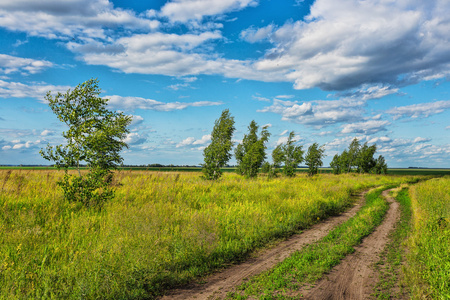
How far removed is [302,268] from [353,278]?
126cm

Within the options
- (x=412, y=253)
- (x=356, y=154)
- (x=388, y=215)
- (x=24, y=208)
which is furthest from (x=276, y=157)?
(x=356, y=154)

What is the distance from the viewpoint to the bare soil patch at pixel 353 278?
555 cm

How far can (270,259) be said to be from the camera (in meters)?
7.63

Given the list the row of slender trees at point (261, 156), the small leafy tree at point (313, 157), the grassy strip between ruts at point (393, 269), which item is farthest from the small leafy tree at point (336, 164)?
the grassy strip between ruts at point (393, 269)

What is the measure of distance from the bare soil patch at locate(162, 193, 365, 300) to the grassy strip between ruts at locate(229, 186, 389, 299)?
294 mm

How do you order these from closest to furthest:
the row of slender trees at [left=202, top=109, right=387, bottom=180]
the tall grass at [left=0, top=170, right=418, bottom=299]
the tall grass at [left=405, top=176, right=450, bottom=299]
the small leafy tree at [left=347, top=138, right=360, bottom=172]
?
the tall grass at [left=0, top=170, right=418, bottom=299] < the tall grass at [left=405, top=176, right=450, bottom=299] < the row of slender trees at [left=202, top=109, right=387, bottom=180] < the small leafy tree at [left=347, top=138, right=360, bottom=172]

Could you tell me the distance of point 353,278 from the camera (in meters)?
6.41

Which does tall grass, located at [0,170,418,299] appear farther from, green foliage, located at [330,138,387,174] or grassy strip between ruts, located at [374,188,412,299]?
green foliage, located at [330,138,387,174]

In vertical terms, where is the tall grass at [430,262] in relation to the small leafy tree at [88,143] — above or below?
below

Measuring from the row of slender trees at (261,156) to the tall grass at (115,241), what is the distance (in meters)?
12.1

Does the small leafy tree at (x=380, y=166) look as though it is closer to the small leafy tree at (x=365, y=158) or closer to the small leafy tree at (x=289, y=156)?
the small leafy tree at (x=365, y=158)

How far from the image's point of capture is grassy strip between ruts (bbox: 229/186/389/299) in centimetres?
555

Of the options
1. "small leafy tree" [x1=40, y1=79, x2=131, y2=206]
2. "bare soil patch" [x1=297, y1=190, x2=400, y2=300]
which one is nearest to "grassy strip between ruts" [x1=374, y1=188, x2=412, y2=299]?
"bare soil patch" [x1=297, y1=190, x2=400, y2=300]

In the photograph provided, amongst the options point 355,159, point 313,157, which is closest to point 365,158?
point 355,159
